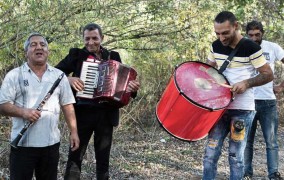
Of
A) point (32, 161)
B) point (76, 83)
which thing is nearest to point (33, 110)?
point (32, 161)

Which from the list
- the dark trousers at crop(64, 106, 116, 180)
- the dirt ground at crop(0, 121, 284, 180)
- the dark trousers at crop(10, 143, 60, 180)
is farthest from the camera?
the dirt ground at crop(0, 121, 284, 180)

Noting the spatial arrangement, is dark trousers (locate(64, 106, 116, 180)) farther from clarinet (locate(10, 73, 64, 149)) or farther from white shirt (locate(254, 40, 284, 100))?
white shirt (locate(254, 40, 284, 100))

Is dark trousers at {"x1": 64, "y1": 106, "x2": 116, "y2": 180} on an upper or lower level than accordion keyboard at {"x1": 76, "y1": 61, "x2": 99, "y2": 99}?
lower

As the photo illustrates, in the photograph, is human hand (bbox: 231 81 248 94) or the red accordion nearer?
human hand (bbox: 231 81 248 94)

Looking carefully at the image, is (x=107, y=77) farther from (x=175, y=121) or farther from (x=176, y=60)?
(x=176, y=60)

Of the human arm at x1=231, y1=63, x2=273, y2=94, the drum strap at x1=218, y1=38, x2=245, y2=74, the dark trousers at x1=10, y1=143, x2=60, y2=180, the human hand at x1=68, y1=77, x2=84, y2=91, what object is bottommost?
the dark trousers at x1=10, y1=143, x2=60, y2=180

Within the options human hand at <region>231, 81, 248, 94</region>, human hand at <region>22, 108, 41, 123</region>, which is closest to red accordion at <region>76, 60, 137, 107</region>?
human hand at <region>22, 108, 41, 123</region>

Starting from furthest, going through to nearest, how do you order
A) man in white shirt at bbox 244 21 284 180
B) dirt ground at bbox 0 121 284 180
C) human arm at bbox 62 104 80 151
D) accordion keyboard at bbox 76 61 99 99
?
dirt ground at bbox 0 121 284 180
man in white shirt at bbox 244 21 284 180
accordion keyboard at bbox 76 61 99 99
human arm at bbox 62 104 80 151

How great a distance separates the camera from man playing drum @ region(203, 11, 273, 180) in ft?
13.4

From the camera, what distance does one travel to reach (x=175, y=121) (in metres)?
4.09

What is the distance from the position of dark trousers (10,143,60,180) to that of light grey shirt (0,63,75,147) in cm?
5

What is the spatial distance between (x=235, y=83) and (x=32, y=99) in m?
1.77

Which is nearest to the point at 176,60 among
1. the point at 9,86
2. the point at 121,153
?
the point at 121,153

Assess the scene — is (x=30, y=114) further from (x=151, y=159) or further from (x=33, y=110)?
(x=151, y=159)
